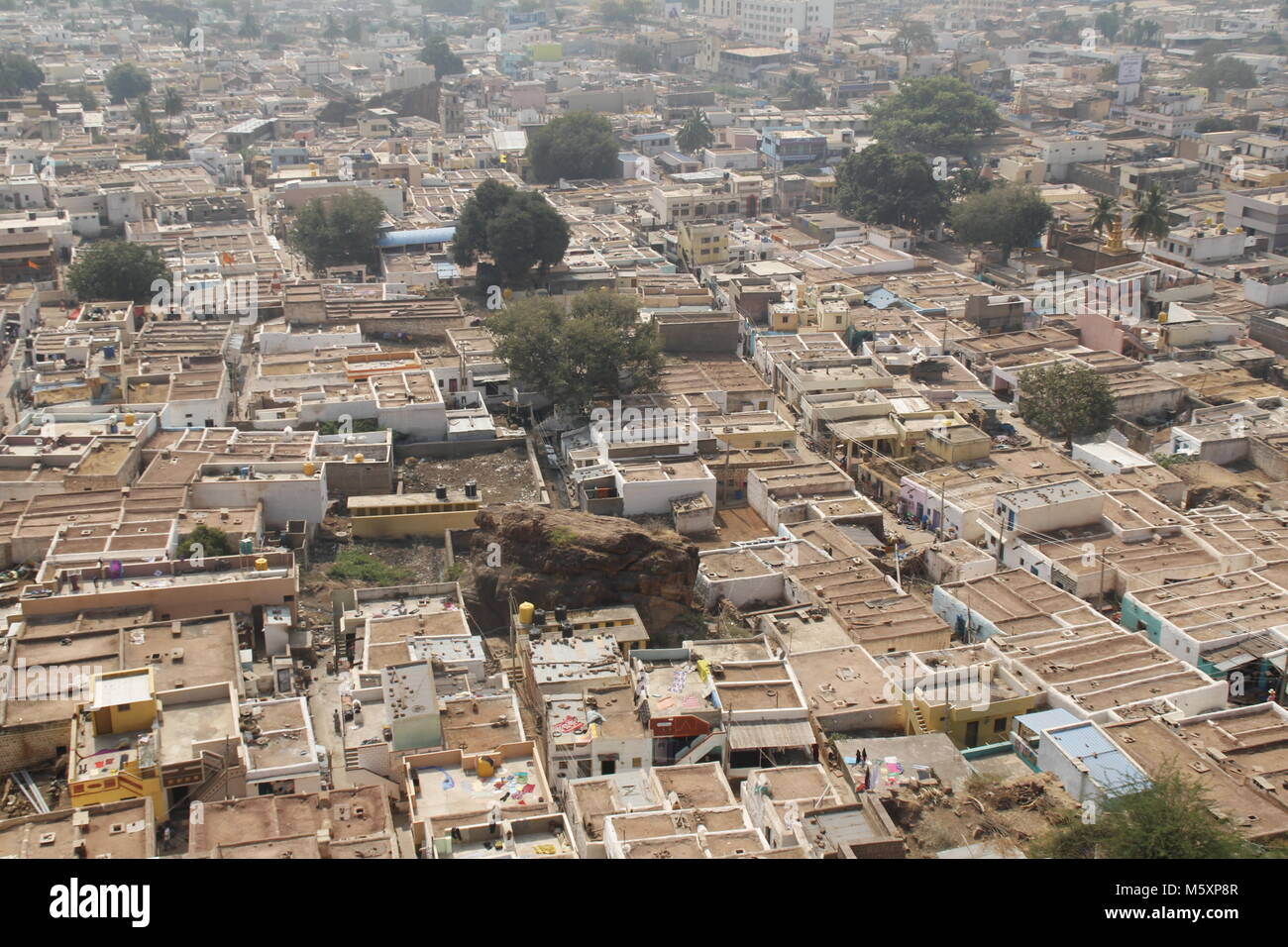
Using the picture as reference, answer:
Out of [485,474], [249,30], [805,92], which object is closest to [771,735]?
[485,474]

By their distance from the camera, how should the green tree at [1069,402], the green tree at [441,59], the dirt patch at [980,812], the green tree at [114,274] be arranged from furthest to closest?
the green tree at [441,59]
the green tree at [114,274]
the green tree at [1069,402]
the dirt patch at [980,812]

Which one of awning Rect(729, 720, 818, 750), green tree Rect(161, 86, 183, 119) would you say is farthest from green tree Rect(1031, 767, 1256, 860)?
green tree Rect(161, 86, 183, 119)

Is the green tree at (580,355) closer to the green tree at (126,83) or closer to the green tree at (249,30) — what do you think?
the green tree at (126,83)

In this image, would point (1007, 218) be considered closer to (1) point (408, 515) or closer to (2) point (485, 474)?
(2) point (485, 474)

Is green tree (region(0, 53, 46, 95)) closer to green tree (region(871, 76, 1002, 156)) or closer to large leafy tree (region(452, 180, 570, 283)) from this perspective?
large leafy tree (region(452, 180, 570, 283))

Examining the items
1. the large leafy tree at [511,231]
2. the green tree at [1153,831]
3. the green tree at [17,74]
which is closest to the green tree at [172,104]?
the green tree at [17,74]

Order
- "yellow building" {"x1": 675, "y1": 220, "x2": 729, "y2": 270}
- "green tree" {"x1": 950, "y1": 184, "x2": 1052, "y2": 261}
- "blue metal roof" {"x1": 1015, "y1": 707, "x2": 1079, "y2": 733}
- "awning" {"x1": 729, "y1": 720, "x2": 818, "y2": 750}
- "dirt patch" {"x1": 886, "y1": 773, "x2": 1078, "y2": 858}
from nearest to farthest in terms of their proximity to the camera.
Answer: "dirt patch" {"x1": 886, "y1": 773, "x2": 1078, "y2": 858}
"awning" {"x1": 729, "y1": 720, "x2": 818, "y2": 750}
"blue metal roof" {"x1": 1015, "y1": 707, "x2": 1079, "y2": 733}
"yellow building" {"x1": 675, "y1": 220, "x2": 729, "y2": 270}
"green tree" {"x1": 950, "y1": 184, "x2": 1052, "y2": 261}
